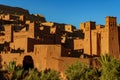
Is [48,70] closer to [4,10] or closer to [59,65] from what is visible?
[59,65]

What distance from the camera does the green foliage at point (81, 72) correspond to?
132ft

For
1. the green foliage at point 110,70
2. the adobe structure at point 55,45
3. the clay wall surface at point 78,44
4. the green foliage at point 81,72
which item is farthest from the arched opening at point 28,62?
the green foliage at point 110,70

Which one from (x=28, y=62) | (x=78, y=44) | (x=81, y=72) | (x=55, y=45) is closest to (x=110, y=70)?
(x=81, y=72)

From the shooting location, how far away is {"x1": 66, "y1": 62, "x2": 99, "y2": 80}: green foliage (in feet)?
132

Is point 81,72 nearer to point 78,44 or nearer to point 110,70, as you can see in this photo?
point 110,70

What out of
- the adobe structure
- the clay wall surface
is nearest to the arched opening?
the adobe structure

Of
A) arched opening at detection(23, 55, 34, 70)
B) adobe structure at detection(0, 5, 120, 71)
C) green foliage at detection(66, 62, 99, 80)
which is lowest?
green foliage at detection(66, 62, 99, 80)

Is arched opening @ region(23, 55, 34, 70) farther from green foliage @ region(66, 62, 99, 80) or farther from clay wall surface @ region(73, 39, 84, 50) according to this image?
clay wall surface @ region(73, 39, 84, 50)

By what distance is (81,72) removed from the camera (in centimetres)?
4050

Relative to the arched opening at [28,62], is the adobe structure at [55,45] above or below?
above

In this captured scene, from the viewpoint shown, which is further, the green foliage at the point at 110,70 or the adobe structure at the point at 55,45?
the adobe structure at the point at 55,45

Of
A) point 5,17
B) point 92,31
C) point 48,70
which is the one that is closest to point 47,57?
point 48,70

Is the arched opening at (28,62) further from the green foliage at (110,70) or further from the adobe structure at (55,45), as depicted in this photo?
the green foliage at (110,70)

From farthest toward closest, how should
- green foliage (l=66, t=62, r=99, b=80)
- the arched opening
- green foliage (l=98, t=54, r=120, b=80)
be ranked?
the arched opening
green foliage (l=66, t=62, r=99, b=80)
green foliage (l=98, t=54, r=120, b=80)
